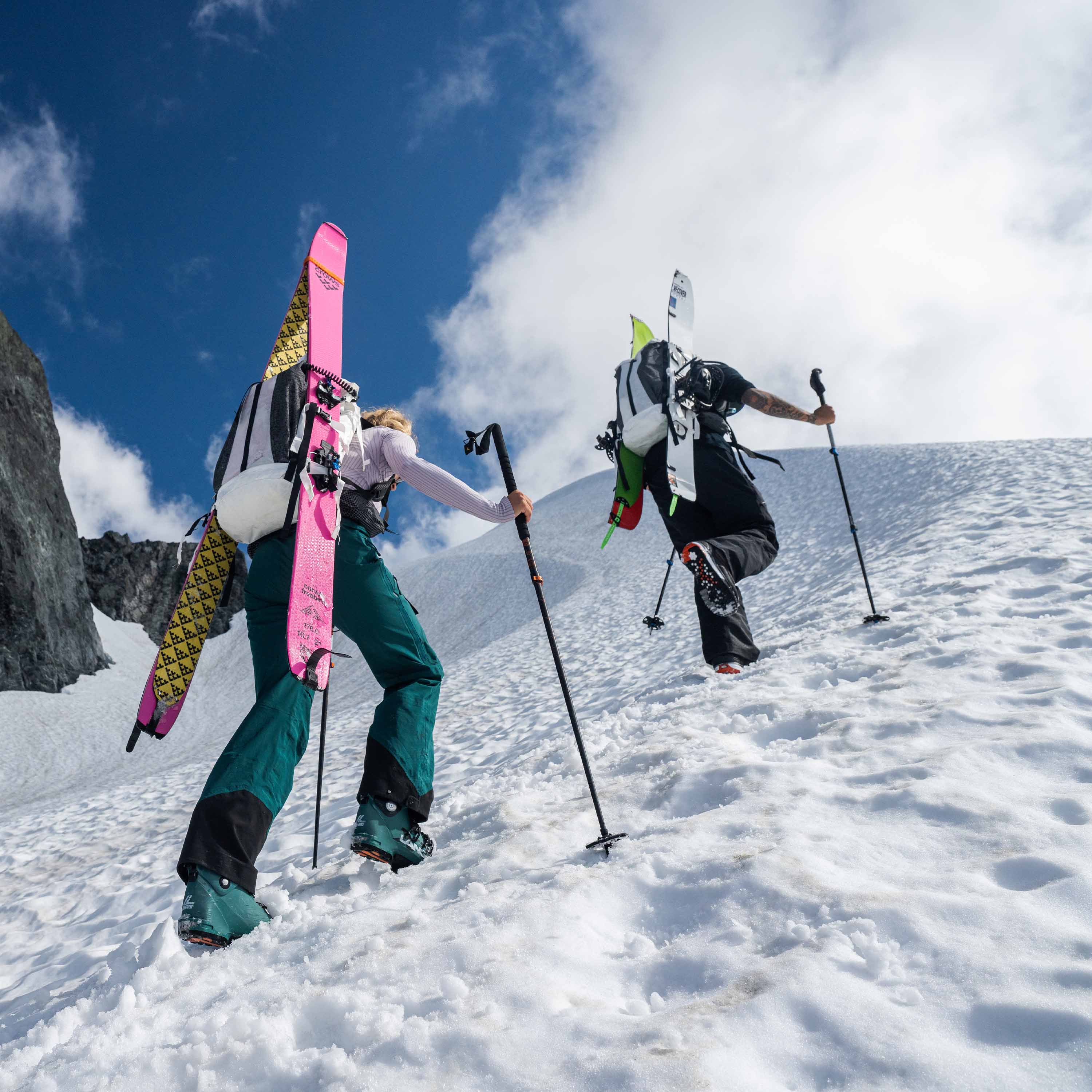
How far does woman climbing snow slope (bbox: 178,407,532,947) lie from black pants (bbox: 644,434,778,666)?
2035 millimetres

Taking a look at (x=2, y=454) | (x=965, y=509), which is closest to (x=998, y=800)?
(x=965, y=509)

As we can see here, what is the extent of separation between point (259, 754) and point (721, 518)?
336cm

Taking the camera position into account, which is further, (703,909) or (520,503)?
(520,503)

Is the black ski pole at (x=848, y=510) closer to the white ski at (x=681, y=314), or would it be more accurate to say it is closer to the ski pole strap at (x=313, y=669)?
the white ski at (x=681, y=314)

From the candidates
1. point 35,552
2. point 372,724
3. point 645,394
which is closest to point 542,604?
point 372,724

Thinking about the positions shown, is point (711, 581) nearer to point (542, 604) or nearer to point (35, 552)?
point (542, 604)

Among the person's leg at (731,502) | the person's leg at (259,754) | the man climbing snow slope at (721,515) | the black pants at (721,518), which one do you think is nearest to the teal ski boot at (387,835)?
the person's leg at (259,754)

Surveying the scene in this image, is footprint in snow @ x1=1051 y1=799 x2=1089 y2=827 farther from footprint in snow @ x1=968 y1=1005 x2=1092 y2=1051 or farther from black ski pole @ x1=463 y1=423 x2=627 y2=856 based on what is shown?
black ski pole @ x1=463 y1=423 x2=627 y2=856

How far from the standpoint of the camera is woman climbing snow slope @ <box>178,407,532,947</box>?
2.30 m

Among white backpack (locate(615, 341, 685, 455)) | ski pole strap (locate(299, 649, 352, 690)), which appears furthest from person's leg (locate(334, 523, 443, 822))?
white backpack (locate(615, 341, 685, 455))

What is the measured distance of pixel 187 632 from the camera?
331 cm

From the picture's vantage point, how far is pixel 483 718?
23.7 feet

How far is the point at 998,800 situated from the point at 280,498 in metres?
2.75

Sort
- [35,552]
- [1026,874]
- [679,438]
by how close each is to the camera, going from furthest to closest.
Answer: [35,552]
[679,438]
[1026,874]
